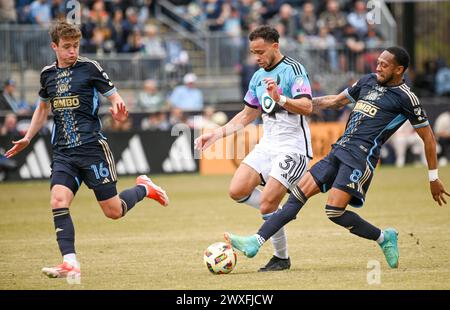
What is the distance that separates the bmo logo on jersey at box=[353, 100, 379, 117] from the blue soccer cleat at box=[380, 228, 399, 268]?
4.08 ft

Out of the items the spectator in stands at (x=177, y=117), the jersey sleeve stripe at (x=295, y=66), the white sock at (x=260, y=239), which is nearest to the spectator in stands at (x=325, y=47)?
the spectator in stands at (x=177, y=117)

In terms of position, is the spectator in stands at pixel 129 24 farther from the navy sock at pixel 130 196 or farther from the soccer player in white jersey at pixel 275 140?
the soccer player in white jersey at pixel 275 140

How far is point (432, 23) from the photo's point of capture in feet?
119

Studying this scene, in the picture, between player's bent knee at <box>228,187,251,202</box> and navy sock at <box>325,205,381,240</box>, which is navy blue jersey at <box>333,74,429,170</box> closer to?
navy sock at <box>325,205,381,240</box>

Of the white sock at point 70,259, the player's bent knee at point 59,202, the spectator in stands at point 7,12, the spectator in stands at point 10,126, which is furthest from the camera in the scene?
the spectator in stands at point 7,12

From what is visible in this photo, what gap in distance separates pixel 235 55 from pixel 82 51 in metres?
4.75

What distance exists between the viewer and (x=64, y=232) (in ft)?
28.8

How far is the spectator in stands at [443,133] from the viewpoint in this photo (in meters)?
25.3

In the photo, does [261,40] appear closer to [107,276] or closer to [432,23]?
[107,276]

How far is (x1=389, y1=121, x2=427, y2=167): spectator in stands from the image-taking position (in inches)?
982

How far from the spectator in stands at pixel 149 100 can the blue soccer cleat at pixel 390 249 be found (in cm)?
1502

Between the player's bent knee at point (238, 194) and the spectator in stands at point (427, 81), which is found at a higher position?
the player's bent knee at point (238, 194)

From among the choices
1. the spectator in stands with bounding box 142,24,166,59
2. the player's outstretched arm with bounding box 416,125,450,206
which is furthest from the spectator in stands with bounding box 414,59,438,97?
the player's outstretched arm with bounding box 416,125,450,206

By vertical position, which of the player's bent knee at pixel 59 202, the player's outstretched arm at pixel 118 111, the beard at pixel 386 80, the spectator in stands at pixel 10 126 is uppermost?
the beard at pixel 386 80
